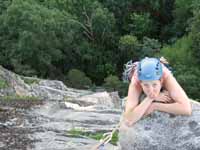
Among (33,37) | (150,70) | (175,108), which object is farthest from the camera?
(33,37)

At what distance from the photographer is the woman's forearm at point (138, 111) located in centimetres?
505

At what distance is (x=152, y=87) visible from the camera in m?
4.93

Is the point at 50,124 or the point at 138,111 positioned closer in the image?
the point at 138,111

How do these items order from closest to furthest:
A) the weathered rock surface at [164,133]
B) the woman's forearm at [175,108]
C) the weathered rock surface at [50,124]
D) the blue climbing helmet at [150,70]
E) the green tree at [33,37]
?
the blue climbing helmet at [150,70]
the woman's forearm at [175,108]
the weathered rock surface at [164,133]
the weathered rock surface at [50,124]
the green tree at [33,37]

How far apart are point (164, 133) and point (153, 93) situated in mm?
418

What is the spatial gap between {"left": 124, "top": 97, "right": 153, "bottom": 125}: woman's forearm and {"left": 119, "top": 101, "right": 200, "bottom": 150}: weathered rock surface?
3.1 inches

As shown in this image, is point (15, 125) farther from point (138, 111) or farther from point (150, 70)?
point (150, 70)

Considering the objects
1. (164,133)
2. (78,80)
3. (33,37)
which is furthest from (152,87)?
(33,37)

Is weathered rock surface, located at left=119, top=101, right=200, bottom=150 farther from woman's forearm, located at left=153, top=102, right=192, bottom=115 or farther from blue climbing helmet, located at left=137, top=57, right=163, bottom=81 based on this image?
blue climbing helmet, located at left=137, top=57, right=163, bottom=81

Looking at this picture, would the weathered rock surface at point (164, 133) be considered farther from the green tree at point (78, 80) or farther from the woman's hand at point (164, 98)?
the green tree at point (78, 80)

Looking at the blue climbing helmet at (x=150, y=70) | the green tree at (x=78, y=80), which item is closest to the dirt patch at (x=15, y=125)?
the blue climbing helmet at (x=150, y=70)

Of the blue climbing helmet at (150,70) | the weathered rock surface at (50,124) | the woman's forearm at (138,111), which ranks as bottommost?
the weathered rock surface at (50,124)

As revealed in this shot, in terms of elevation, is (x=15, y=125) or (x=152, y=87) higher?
(x=152, y=87)

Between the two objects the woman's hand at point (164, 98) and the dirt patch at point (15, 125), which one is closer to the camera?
the woman's hand at point (164, 98)
